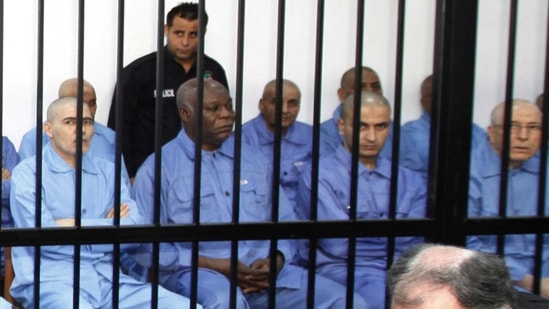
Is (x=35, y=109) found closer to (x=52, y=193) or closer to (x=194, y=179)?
(x=52, y=193)

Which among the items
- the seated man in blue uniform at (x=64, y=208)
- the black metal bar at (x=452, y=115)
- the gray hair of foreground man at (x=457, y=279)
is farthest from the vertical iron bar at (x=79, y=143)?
the gray hair of foreground man at (x=457, y=279)

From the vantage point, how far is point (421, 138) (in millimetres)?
2936

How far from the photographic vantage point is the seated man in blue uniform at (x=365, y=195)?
2914 millimetres

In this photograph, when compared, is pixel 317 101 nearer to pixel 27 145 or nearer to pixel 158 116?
pixel 158 116

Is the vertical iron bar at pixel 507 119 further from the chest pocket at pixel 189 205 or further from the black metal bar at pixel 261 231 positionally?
the chest pocket at pixel 189 205

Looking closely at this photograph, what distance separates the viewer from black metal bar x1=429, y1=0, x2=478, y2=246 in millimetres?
2791

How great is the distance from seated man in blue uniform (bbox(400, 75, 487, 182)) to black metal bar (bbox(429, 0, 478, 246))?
70 millimetres

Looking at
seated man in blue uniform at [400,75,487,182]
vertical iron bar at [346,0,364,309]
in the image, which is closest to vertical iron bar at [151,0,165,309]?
vertical iron bar at [346,0,364,309]

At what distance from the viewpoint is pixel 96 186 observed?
9.09 ft

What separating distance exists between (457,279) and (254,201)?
4.52 feet

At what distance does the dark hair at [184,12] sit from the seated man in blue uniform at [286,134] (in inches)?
10.7

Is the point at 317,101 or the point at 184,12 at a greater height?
the point at 184,12

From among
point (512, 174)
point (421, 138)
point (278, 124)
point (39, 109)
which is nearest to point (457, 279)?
point (278, 124)

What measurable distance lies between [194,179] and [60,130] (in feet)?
1.29
